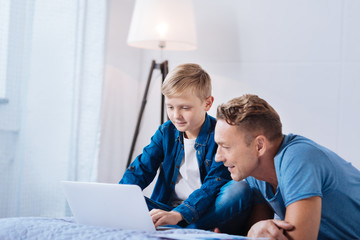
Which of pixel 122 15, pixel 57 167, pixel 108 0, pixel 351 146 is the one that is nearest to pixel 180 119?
pixel 57 167

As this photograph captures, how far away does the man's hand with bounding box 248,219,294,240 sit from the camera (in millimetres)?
1121

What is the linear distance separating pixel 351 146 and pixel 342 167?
127cm

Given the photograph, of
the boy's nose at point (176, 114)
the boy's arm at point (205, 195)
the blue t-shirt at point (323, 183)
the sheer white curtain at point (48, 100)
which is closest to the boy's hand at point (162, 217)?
the boy's arm at point (205, 195)

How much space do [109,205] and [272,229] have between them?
45 cm

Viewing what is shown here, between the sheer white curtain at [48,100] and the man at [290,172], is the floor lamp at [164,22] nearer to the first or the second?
the sheer white curtain at [48,100]

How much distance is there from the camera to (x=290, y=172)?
116 cm

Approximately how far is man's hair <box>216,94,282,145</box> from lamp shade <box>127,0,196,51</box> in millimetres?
1287

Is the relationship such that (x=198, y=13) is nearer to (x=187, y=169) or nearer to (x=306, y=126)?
(x=306, y=126)

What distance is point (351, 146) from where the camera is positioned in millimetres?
2447

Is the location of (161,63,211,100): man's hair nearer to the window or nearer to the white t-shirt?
the white t-shirt

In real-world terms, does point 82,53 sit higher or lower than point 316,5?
lower

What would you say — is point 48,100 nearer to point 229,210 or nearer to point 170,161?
point 170,161

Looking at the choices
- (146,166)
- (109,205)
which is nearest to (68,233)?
(109,205)

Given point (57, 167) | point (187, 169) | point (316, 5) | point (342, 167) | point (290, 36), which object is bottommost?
point (57, 167)
